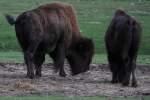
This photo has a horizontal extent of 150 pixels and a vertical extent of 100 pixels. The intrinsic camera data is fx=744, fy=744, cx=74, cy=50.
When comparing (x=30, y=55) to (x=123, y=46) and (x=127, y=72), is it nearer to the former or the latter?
(x=123, y=46)

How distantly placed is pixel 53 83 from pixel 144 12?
24693 millimetres

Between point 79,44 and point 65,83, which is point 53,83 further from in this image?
point 79,44

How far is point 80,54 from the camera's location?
69.4ft

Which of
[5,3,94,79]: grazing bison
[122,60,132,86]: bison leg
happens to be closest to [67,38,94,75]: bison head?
[5,3,94,79]: grazing bison

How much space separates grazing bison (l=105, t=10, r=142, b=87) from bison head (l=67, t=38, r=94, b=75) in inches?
74.5

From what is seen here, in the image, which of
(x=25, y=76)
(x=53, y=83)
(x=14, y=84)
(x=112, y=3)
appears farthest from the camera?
(x=112, y=3)

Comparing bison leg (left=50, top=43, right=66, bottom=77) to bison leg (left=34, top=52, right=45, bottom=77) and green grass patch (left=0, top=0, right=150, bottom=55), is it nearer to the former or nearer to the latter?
bison leg (left=34, top=52, right=45, bottom=77)

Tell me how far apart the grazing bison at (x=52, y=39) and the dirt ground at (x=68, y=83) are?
15.2 inches

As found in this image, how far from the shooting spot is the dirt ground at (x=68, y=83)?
16094mm

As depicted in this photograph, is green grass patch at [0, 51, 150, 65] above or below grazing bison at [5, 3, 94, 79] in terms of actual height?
below

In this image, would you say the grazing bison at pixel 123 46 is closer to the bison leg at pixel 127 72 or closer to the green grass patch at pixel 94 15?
the bison leg at pixel 127 72

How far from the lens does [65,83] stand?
18375 millimetres

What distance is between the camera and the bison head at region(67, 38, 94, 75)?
68.6 ft

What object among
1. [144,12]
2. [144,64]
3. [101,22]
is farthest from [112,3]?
[144,64]
